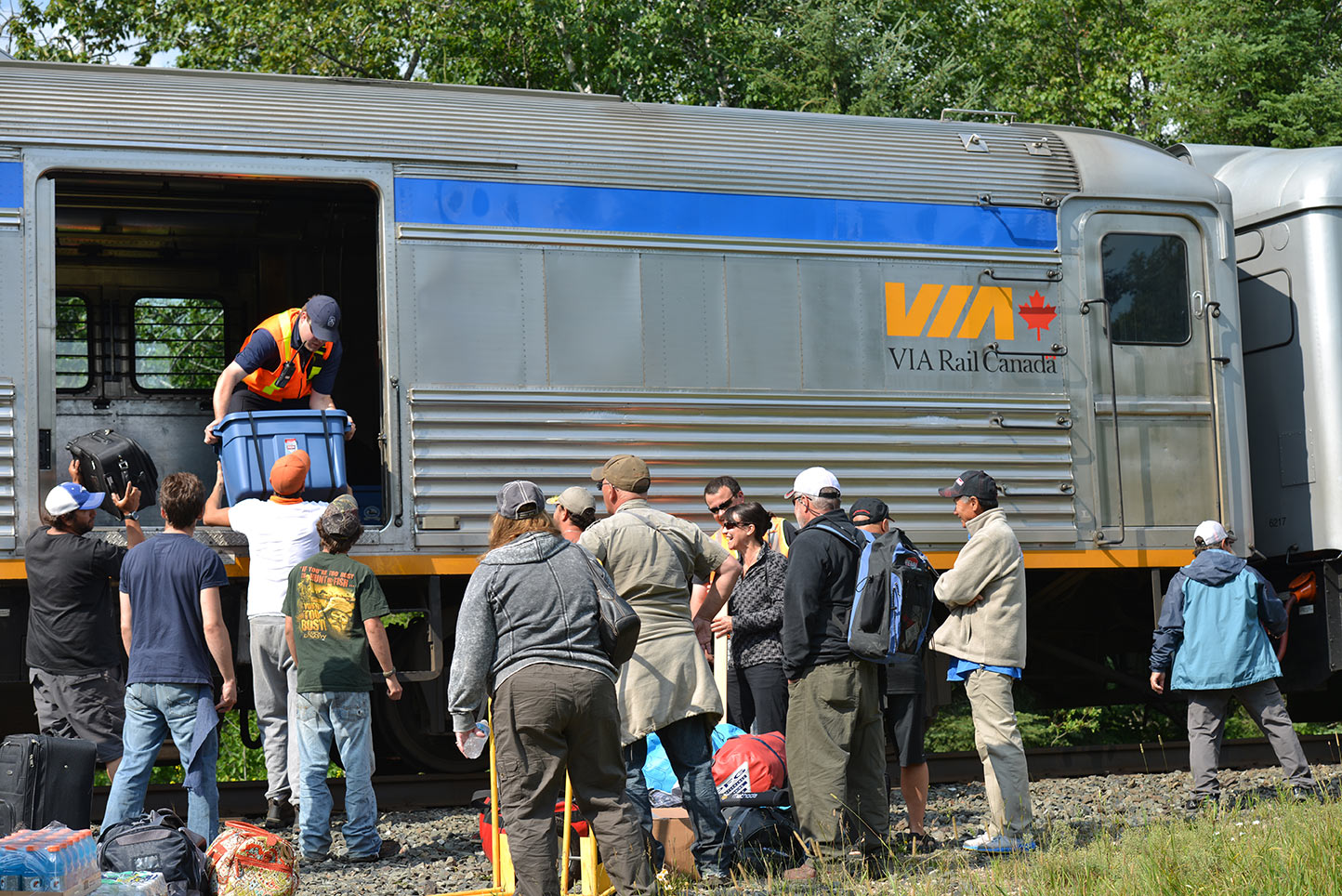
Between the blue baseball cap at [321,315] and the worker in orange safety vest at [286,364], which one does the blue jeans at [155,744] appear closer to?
the worker in orange safety vest at [286,364]

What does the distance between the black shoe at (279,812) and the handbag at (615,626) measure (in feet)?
9.01

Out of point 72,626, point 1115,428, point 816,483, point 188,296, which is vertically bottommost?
point 72,626

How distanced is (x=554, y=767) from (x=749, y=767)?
5.55ft

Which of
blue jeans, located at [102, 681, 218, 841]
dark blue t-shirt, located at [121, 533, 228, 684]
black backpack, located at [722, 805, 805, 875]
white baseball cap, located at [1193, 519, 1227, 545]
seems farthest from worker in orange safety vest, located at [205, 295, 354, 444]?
white baseball cap, located at [1193, 519, 1227, 545]

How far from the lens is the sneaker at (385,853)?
7.03m

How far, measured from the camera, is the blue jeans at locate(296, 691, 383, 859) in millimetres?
6883

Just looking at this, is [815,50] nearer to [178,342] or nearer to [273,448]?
[178,342]

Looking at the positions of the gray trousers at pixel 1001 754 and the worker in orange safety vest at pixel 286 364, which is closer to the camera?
the gray trousers at pixel 1001 754

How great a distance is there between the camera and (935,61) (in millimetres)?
21531

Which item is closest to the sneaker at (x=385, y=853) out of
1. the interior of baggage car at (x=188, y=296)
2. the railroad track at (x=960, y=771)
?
the railroad track at (x=960, y=771)

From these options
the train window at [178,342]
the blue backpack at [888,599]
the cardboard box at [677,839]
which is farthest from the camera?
the train window at [178,342]

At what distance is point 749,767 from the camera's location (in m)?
6.86

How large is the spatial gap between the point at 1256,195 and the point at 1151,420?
1.92m

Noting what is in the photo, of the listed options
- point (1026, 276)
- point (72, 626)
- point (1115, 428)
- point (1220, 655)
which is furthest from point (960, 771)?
point (72, 626)
